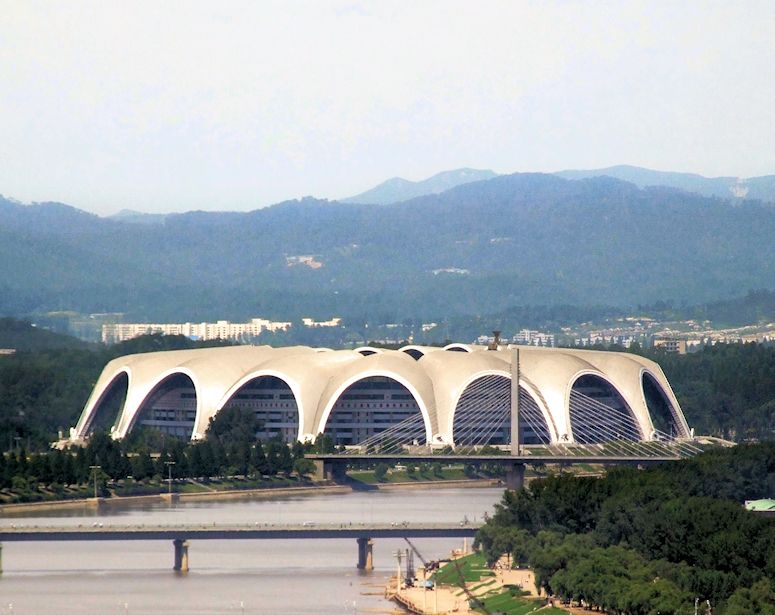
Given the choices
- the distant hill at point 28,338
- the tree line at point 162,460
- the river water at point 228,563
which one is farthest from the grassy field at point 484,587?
the distant hill at point 28,338

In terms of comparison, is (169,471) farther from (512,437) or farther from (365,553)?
(365,553)

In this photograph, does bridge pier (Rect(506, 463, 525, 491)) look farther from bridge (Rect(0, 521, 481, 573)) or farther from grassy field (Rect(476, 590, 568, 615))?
grassy field (Rect(476, 590, 568, 615))

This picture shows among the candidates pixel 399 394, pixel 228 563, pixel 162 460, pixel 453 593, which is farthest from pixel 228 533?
pixel 399 394

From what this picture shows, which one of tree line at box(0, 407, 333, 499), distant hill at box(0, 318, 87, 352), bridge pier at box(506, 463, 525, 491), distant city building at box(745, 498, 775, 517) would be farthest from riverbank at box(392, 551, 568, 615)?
distant hill at box(0, 318, 87, 352)

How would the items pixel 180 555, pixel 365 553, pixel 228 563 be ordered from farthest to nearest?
pixel 228 563 < pixel 365 553 < pixel 180 555

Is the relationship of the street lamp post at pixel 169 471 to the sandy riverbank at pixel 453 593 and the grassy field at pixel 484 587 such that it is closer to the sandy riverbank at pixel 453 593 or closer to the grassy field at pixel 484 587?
the grassy field at pixel 484 587

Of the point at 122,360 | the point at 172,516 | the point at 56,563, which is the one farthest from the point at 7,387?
the point at 56,563
